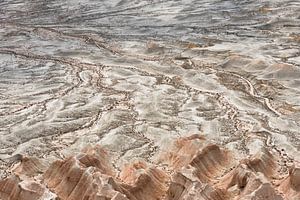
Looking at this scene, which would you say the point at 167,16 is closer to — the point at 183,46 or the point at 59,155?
the point at 183,46

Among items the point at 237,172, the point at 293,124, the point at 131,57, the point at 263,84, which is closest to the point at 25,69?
the point at 131,57

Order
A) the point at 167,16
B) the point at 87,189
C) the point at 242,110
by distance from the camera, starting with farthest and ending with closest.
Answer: the point at 167,16 → the point at 242,110 → the point at 87,189

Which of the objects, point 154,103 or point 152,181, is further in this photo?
point 154,103

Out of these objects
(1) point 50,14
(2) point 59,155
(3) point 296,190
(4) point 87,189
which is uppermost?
(4) point 87,189

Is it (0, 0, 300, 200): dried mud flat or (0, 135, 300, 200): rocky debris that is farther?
(0, 0, 300, 200): dried mud flat

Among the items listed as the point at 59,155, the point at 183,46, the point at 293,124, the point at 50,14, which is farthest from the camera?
the point at 50,14

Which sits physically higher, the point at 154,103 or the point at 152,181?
the point at 152,181
